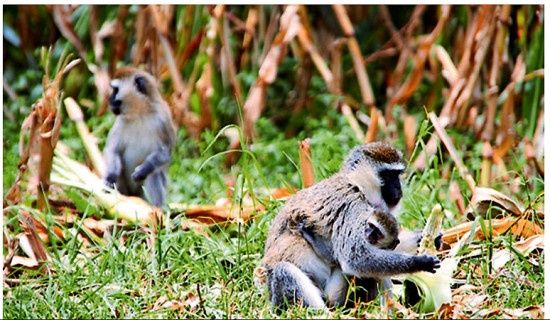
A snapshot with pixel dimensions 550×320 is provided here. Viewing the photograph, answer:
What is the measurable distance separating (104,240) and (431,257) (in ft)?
8.27

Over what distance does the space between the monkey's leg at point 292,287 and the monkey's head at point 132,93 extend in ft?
13.2

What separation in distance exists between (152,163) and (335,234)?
3653 mm

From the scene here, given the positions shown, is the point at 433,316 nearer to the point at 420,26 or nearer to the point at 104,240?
the point at 104,240

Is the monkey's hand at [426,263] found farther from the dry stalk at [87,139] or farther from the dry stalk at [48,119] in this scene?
the dry stalk at [87,139]

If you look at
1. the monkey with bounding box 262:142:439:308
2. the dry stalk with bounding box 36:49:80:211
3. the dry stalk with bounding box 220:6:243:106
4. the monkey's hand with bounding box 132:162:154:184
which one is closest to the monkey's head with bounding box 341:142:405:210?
the monkey with bounding box 262:142:439:308

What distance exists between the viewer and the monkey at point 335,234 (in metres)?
4.21

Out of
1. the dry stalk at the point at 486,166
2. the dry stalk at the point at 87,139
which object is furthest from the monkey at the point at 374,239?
the dry stalk at the point at 87,139

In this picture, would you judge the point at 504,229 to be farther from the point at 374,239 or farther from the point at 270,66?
the point at 270,66

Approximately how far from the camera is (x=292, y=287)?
420 cm

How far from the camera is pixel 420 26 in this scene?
10734mm

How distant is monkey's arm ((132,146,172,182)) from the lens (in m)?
7.60

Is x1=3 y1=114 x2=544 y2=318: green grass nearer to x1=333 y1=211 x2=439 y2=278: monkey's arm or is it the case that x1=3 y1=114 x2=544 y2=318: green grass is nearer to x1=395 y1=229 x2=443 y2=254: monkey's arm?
x1=333 y1=211 x2=439 y2=278: monkey's arm

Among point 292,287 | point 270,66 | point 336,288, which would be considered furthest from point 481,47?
point 292,287

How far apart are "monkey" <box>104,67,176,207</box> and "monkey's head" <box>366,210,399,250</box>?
381 cm
